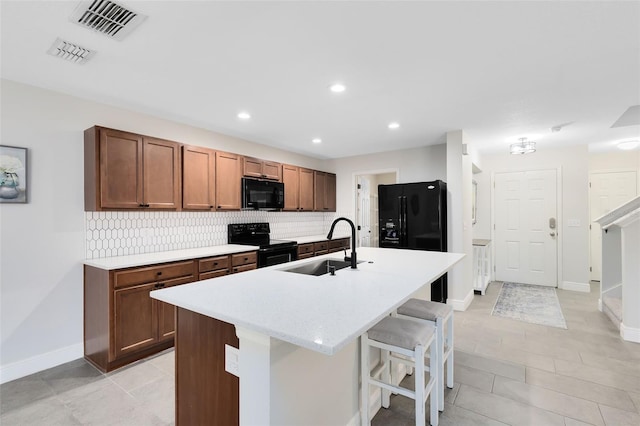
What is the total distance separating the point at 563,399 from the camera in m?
2.11

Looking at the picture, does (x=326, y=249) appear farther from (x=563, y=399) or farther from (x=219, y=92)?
(x=563, y=399)

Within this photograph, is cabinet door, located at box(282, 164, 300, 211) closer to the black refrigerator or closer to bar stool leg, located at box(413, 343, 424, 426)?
the black refrigerator

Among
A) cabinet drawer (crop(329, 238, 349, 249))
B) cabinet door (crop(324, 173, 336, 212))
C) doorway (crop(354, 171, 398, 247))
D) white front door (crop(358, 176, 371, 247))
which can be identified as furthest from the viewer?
white front door (crop(358, 176, 371, 247))

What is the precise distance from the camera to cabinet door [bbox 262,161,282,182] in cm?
443

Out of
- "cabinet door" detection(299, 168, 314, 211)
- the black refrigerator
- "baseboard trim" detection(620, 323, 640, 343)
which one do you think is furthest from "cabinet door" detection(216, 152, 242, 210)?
"baseboard trim" detection(620, 323, 640, 343)

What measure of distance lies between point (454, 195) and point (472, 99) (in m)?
1.53

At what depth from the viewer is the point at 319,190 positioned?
5539 mm

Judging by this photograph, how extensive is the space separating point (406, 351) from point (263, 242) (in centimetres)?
300

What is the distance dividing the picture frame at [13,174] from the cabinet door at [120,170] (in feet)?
1.74

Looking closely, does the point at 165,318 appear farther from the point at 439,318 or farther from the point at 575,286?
the point at 575,286

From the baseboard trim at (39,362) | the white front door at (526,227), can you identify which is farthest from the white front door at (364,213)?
the baseboard trim at (39,362)

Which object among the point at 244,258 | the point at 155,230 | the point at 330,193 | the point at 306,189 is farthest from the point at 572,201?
the point at 155,230

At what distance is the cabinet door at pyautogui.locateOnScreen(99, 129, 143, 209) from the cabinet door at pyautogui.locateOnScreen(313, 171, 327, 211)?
2.99 m

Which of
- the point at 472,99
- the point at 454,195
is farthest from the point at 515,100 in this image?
the point at 454,195
